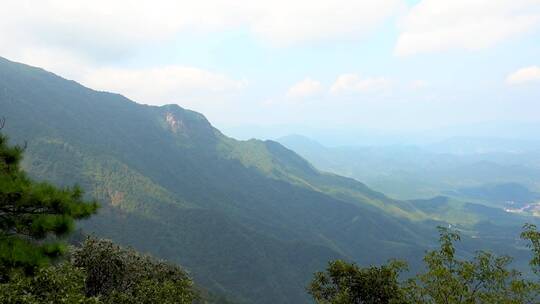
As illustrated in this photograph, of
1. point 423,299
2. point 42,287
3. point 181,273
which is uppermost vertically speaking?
point 423,299

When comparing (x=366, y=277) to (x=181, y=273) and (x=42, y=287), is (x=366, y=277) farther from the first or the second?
(x=42, y=287)

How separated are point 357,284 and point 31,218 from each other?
32103 mm

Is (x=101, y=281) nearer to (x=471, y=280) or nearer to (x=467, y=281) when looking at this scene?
(x=467, y=281)

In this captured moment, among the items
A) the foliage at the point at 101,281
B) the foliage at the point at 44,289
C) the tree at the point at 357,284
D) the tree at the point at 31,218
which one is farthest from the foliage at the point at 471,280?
the tree at the point at 31,218

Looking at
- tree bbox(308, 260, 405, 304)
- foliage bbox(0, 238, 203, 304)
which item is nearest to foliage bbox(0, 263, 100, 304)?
foliage bbox(0, 238, 203, 304)

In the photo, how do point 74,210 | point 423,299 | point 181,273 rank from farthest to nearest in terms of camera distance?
point 181,273
point 423,299
point 74,210

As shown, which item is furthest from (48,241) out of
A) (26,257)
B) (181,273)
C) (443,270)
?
(181,273)

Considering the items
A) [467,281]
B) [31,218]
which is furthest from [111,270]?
[467,281]

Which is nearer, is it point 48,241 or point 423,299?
point 48,241

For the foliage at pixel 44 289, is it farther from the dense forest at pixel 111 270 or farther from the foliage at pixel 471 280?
the foliage at pixel 471 280

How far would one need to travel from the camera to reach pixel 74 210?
1800 centimetres

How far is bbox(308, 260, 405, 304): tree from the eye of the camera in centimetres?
3938

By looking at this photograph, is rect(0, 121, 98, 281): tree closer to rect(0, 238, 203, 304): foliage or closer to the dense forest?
the dense forest

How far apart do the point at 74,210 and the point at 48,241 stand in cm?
220
